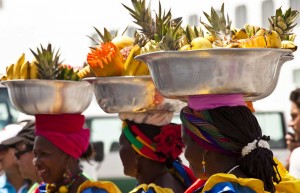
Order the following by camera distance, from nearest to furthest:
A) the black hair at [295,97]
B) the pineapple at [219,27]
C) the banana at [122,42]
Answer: the pineapple at [219,27]
the banana at [122,42]
the black hair at [295,97]

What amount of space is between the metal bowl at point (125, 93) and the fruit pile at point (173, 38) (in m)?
0.04

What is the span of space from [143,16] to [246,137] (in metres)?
0.82

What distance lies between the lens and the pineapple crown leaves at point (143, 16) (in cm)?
432

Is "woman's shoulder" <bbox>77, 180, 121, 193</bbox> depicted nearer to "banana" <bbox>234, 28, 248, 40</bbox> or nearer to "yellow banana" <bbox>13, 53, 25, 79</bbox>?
"yellow banana" <bbox>13, 53, 25, 79</bbox>

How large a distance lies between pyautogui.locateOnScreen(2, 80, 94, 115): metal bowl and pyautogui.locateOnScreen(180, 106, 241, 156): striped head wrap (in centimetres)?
118

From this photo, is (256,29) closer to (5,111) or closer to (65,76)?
(65,76)

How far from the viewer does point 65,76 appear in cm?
511

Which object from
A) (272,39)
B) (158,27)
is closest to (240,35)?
(272,39)

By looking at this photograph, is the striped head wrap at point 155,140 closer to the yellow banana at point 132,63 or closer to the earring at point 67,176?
the earring at point 67,176

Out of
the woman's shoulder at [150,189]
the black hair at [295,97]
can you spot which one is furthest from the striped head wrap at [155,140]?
the black hair at [295,97]

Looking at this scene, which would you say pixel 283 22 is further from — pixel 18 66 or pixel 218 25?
pixel 18 66

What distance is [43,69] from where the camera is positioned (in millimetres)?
5047

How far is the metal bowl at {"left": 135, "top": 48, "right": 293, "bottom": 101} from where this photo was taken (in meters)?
3.74

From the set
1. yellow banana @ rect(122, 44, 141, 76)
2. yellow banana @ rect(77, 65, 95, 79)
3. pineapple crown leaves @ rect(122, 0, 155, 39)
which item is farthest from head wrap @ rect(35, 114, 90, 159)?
pineapple crown leaves @ rect(122, 0, 155, 39)
